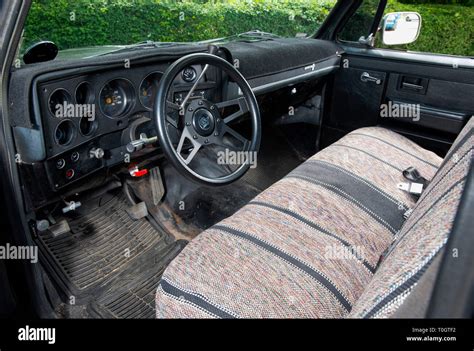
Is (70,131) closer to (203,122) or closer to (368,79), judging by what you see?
(203,122)

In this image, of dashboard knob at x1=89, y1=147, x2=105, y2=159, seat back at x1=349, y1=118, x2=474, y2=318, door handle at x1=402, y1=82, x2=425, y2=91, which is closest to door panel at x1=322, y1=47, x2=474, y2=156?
door handle at x1=402, y1=82, x2=425, y2=91

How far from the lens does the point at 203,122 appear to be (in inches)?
73.5

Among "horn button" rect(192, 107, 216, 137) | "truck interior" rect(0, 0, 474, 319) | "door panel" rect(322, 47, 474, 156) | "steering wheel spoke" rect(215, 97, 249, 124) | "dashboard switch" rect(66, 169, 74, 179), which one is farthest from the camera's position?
"door panel" rect(322, 47, 474, 156)

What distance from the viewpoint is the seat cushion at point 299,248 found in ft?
4.08

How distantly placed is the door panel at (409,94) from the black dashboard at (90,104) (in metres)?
0.94

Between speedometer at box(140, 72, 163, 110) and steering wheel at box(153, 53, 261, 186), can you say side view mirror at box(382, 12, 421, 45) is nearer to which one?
steering wheel at box(153, 53, 261, 186)

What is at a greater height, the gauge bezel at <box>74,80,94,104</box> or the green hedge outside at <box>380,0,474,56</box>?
the green hedge outside at <box>380,0,474,56</box>

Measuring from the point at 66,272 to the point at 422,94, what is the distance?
240cm

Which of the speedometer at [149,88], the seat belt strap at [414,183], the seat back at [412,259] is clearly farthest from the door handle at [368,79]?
the seat back at [412,259]

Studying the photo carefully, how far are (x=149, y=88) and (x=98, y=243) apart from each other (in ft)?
3.03

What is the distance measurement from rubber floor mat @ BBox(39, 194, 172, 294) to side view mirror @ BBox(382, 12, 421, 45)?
6.43ft

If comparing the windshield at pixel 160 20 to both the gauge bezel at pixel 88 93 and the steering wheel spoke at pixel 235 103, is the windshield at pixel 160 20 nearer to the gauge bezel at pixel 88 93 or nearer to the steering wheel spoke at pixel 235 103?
the gauge bezel at pixel 88 93

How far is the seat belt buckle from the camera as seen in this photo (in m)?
1.86

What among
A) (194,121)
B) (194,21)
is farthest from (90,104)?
(194,21)
